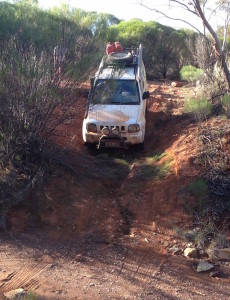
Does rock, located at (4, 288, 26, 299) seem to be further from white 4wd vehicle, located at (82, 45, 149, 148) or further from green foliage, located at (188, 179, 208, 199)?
white 4wd vehicle, located at (82, 45, 149, 148)

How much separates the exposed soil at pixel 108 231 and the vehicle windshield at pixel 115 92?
0.41 m

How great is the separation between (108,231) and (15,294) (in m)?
2.34

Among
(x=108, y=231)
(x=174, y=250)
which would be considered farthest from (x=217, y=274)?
(x=108, y=231)

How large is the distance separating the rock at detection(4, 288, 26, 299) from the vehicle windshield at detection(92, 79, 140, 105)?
18.1 feet

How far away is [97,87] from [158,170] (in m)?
2.33

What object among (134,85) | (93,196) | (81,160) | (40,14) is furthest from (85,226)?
(40,14)

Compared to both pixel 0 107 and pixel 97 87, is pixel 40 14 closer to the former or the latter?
pixel 97 87

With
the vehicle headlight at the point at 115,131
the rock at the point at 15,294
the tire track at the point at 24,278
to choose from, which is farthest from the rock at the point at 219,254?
the vehicle headlight at the point at 115,131

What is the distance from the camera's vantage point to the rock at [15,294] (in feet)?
17.6

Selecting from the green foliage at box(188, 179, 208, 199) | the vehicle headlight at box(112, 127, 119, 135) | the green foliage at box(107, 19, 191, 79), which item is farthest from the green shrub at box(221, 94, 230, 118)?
the green foliage at box(107, 19, 191, 79)

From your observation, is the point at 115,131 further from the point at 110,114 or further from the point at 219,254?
the point at 219,254

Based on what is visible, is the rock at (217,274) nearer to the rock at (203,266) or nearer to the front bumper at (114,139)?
the rock at (203,266)

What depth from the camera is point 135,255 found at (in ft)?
22.1

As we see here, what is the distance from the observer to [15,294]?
5.40m
